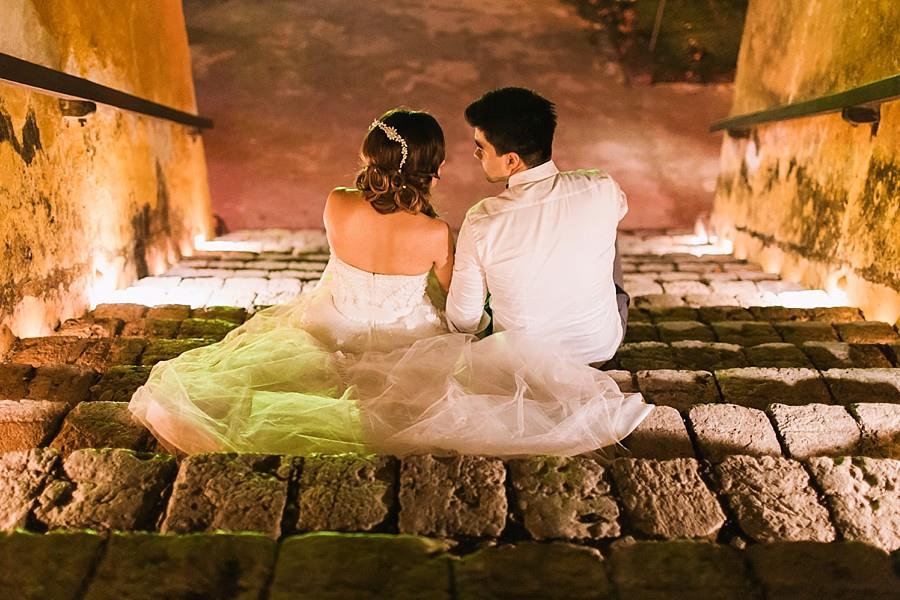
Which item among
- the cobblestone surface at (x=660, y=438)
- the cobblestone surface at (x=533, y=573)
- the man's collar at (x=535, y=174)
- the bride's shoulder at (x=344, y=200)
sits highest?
the man's collar at (x=535, y=174)

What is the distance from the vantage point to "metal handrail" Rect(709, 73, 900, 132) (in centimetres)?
370

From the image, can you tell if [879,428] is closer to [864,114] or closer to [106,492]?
[106,492]

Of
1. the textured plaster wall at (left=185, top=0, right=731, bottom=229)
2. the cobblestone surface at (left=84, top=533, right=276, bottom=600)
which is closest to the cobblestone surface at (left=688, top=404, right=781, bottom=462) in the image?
the cobblestone surface at (left=84, top=533, right=276, bottom=600)

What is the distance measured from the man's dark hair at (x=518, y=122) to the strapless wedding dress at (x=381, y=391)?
707 mm

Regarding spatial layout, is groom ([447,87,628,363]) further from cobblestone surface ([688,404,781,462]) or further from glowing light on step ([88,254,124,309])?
glowing light on step ([88,254,124,309])

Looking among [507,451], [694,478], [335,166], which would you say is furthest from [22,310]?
[335,166]

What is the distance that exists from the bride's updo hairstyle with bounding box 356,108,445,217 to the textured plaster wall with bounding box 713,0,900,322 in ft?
9.41

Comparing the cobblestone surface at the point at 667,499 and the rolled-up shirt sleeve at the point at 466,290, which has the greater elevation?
the rolled-up shirt sleeve at the point at 466,290

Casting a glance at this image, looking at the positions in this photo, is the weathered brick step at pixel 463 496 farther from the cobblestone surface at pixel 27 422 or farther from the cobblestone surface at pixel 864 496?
the cobblestone surface at pixel 27 422

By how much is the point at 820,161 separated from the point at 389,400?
4444 millimetres

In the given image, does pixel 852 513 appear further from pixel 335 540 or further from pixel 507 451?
pixel 335 540

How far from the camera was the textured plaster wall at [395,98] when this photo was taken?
1047cm

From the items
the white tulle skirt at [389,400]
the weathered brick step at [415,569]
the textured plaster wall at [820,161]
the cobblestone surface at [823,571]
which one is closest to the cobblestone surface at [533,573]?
the weathered brick step at [415,569]

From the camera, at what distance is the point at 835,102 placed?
4438 millimetres
